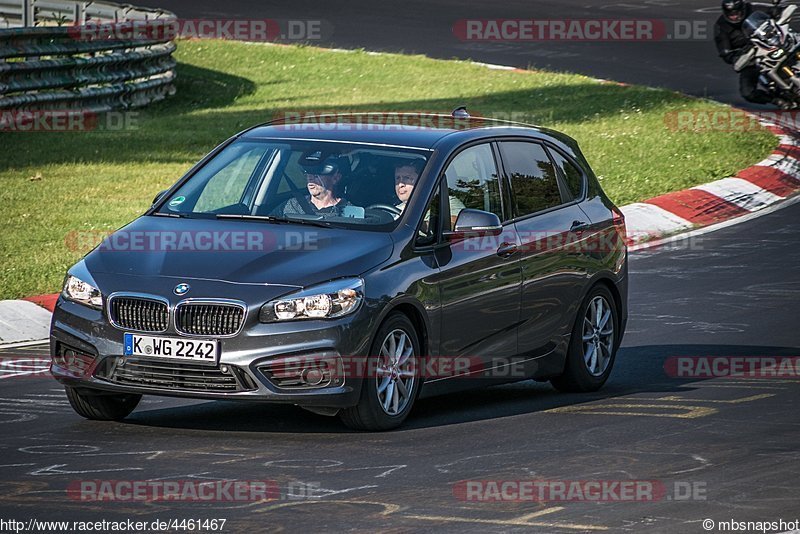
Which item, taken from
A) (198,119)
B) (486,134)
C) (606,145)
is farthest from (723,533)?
(198,119)

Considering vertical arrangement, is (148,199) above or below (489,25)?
below

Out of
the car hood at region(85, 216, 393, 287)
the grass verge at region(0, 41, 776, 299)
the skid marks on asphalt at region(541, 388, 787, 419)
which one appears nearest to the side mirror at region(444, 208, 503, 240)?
the car hood at region(85, 216, 393, 287)

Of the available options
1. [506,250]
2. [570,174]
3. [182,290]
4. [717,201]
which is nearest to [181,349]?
[182,290]

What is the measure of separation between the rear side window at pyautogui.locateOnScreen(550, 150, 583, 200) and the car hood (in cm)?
222

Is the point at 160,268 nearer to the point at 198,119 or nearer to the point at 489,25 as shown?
the point at 198,119

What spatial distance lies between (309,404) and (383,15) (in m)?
27.2

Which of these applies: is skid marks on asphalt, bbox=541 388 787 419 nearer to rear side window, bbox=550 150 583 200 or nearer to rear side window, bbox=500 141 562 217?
rear side window, bbox=500 141 562 217

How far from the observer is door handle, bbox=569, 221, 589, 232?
10453 millimetres

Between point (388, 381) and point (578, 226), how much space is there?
238 cm

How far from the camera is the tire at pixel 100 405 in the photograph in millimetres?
8984

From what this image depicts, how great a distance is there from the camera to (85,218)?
1659 centimetres

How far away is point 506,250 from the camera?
9641 mm

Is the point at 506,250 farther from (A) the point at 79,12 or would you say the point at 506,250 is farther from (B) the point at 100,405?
(A) the point at 79,12

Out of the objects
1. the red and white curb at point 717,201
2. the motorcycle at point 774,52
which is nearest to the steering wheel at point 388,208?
the red and white curb at point 717,201
